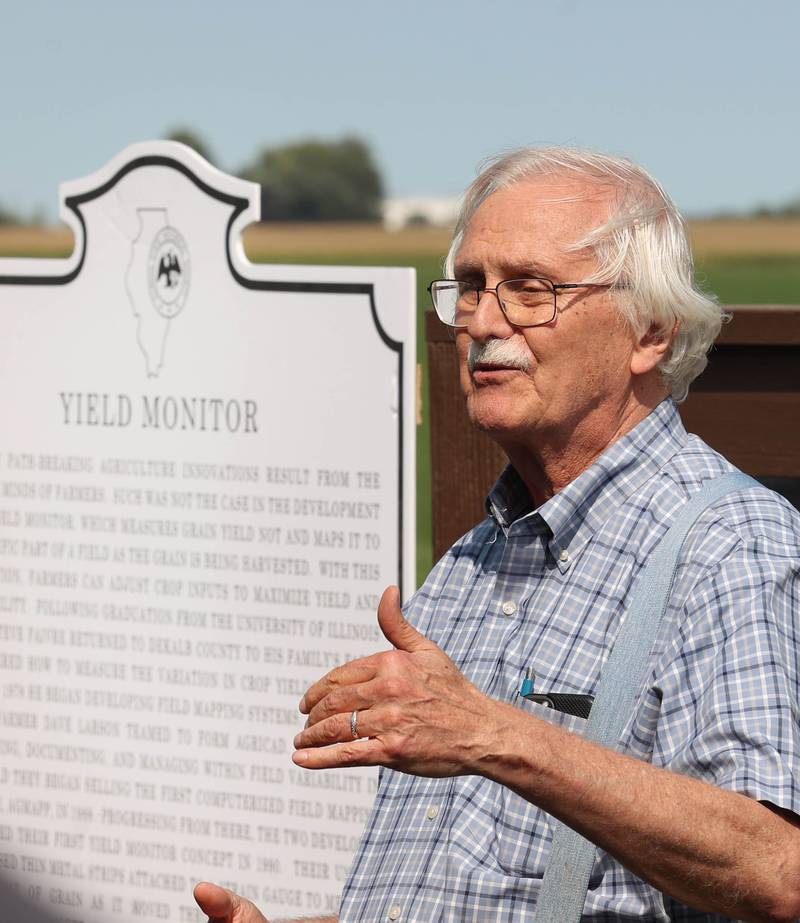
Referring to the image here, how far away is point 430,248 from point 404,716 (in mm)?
51034

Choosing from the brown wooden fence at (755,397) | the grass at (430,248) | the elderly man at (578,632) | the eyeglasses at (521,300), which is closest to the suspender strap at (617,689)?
the elderly man at (578,632)

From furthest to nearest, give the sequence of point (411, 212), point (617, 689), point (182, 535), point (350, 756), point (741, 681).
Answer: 1. point (411, 212)
2. point (182, 535)
3. point (617, 689)
4. point (741, 681)
5. point (350, 756)

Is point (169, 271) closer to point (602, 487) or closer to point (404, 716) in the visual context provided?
point (602, 487)

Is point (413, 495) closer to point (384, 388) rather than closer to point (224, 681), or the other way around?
point (384, 388)

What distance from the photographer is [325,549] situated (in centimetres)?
360

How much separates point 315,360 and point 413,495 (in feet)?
1.44

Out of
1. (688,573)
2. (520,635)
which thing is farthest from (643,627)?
(520,635)

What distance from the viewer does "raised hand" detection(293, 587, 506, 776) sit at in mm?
1795

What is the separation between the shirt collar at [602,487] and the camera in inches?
91.9

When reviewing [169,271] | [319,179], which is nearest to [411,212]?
[319,179]

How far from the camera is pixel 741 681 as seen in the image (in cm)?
190

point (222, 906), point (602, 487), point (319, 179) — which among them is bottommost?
point (222, 906)

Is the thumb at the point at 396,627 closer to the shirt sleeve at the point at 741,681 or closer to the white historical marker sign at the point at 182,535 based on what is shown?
the shirt sleeve at the point at 741,681

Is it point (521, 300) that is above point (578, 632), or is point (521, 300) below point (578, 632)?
above
